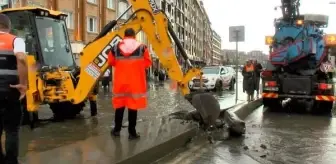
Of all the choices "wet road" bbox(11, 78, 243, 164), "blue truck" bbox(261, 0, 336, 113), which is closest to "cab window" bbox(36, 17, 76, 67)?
"wet road" bbox(11, 78, 243, 164)

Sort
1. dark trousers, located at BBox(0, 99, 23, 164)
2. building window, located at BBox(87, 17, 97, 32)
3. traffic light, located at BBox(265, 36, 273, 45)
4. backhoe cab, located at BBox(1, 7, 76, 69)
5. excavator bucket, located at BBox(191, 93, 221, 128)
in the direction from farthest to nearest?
building window, located at BBox(87, 17, 97, 32) < traffic light, located at BBox(265, 36, 273, 45) < backhoe cab, located at BBox(1, 7, 76, 69) < excavator bucket, located at BBox(191, 93, 221, 128) < dark trousers, located at BBox(0, 99, 23, 164)

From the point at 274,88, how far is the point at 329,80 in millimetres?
1759

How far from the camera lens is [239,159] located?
6949mm

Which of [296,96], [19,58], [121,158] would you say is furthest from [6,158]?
[296,96]

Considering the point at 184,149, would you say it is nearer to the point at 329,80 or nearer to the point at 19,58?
the point at 19,58

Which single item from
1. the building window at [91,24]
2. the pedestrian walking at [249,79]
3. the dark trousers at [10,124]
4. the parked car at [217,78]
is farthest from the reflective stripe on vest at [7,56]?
the building window at [91,24]

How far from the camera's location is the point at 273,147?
26.2ft

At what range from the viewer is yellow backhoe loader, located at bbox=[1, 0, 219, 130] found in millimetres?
8766

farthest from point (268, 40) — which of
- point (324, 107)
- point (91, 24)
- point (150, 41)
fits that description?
point (91, 24)

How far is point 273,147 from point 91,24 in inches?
1332

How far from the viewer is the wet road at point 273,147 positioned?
273 inches

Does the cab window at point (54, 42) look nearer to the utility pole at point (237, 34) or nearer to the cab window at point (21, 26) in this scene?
the cab window at point (21, 26)

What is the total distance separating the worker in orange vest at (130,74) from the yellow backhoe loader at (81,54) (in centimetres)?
158

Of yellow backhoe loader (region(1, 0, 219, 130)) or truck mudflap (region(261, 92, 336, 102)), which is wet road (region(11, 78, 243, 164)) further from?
truck mudflap (region(261, 92, 336, 102))
